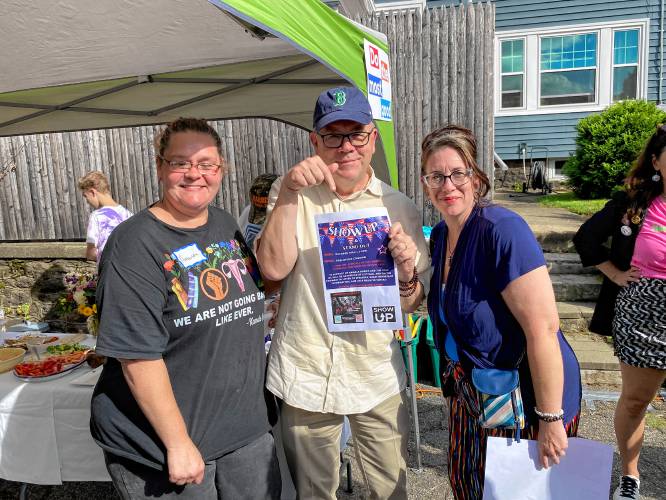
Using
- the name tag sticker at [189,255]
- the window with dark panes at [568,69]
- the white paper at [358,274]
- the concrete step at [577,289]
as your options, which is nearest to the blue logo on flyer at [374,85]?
the white paper at [358,274]

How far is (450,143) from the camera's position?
5.52ft

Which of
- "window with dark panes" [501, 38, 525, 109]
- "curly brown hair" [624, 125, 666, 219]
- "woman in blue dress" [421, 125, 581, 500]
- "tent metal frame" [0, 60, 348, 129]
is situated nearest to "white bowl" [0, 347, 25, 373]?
"tent metal frame" [0, 60, 348, 129]

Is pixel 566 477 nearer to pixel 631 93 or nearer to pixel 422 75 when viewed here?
pixel 422 75

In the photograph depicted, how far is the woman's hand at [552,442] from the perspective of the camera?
1589mm

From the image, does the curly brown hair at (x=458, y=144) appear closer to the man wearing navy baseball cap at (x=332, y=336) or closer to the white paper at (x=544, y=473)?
the man wearing navy baseball cap at (x=332, y=336)

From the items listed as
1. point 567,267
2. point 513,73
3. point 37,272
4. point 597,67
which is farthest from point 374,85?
point 597,67

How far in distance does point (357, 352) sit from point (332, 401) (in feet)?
0.70

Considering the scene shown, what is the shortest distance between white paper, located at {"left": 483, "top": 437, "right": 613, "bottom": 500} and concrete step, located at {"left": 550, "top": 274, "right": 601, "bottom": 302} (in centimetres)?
376

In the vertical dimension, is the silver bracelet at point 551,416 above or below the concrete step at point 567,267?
above

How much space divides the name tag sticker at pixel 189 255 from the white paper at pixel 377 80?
1150mm

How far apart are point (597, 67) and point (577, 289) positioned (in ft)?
25.0

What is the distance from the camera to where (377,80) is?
257 cm

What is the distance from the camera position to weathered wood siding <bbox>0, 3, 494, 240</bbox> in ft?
A: 17.7

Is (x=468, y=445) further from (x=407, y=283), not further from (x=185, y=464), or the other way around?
(x=185, y=464)
